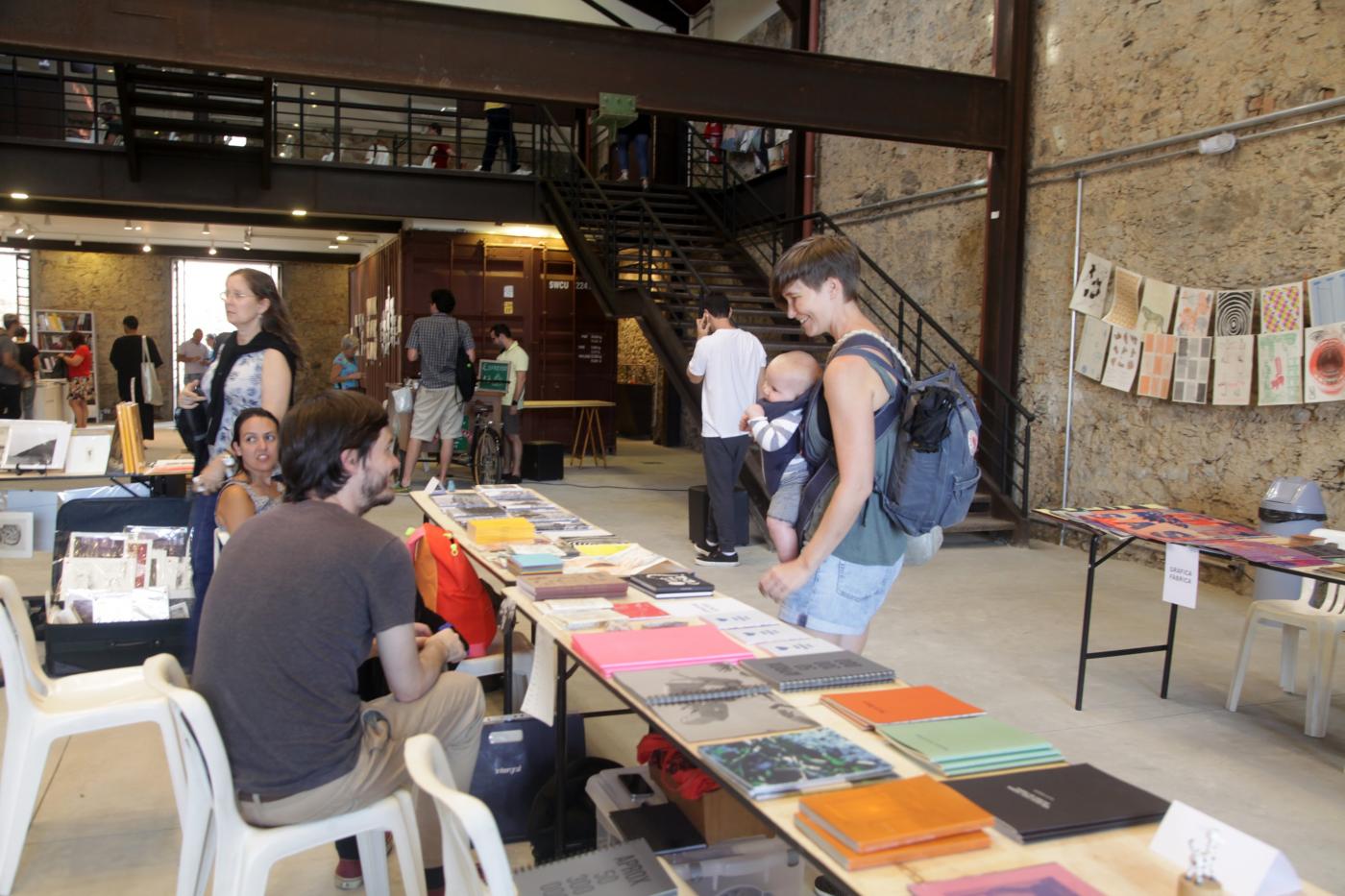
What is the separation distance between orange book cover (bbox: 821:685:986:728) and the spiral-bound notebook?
57mm

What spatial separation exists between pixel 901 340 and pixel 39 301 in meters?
16.7

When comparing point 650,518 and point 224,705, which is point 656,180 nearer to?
point 650,518

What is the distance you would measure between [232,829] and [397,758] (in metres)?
0.36

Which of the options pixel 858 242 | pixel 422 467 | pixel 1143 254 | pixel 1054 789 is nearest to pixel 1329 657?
pixel 1054 789

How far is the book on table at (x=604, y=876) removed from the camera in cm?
194

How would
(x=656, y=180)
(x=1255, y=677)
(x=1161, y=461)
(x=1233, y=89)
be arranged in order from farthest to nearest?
(x=656, y=180)
(x=1161, y=461)
(x=1233, y=89)
(x=1255, y=677)

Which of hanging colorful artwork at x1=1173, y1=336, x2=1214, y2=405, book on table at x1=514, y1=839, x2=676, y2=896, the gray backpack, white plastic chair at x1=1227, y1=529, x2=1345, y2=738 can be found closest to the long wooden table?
book on table at x1=514, y1=839, x2=676, y2=896

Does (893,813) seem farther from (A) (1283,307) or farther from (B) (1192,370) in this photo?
(B) (1192,370)

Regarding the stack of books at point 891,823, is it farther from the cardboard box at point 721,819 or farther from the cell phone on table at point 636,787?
the cell phone on table at point 636,787

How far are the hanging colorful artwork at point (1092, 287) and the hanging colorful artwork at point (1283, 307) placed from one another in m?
1.25

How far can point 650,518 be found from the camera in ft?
26.9

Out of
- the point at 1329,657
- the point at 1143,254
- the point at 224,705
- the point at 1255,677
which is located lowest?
the point at 1255,677

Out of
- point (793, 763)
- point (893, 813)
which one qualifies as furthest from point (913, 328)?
point (893, 813)

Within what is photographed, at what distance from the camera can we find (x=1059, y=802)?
1441 millimetres
